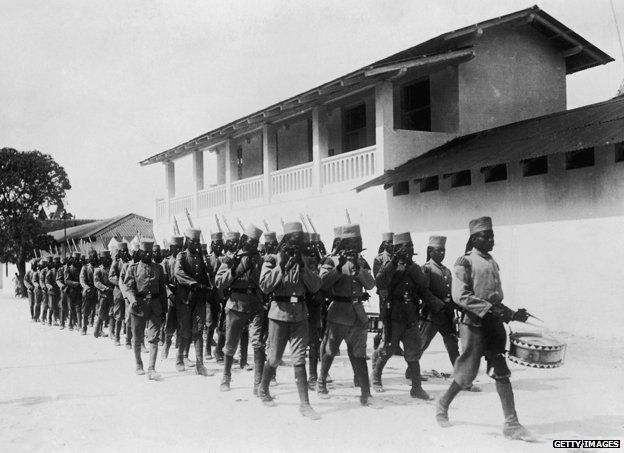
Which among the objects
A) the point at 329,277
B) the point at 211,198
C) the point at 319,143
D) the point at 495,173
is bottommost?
the point at 329,277

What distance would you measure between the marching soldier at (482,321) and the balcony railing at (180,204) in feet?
63.1

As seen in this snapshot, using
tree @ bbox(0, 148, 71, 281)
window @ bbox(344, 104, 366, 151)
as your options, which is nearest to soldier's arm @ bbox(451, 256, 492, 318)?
window @ bbox(344, 104, 366, 151)

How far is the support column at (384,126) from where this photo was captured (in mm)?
14617

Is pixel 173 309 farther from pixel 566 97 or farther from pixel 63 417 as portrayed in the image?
pixel 566 97

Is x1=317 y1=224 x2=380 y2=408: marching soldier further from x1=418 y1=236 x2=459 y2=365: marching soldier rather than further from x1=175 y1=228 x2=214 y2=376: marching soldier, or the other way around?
x1=175 y1=228 x2=214 y2=376: marching soldier

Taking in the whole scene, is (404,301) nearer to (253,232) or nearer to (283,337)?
(283,337)

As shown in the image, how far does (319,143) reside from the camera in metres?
16.7

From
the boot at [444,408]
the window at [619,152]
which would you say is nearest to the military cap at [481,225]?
the boot at [444,408]

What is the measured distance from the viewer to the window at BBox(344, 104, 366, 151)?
18297mm

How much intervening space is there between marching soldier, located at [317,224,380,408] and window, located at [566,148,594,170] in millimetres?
5781

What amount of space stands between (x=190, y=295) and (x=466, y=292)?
4788 mm

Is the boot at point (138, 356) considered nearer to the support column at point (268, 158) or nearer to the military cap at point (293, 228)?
the military cap at point (293, 228)

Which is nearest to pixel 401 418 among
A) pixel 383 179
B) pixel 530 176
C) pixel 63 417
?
pixel 63 417

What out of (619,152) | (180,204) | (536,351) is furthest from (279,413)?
(180,204)
